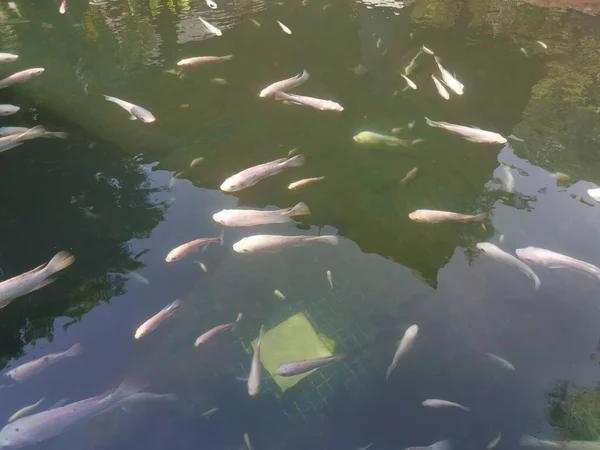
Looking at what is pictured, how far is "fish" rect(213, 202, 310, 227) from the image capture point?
15.4 ft

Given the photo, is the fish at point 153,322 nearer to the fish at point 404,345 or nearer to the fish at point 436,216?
the fish at point 404,345

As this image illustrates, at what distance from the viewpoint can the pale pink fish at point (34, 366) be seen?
12.3 ft

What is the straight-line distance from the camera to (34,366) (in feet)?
12.4

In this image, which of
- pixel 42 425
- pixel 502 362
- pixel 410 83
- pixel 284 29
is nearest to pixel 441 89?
pixel 410 83

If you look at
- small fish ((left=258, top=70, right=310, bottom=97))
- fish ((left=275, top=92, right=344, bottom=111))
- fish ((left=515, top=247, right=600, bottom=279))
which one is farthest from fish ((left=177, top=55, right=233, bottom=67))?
fish ((left=515, top=247, right=600, bottom=279))

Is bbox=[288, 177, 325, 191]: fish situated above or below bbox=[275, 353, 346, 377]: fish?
above

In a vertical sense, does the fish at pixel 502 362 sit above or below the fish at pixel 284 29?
below

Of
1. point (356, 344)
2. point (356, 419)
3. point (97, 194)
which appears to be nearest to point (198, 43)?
point (97, 194)

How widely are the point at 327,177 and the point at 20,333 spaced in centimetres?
397

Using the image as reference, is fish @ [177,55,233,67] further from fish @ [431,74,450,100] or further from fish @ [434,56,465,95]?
fish @ [434,56,465,95]

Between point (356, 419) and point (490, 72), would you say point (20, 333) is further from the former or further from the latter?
point (490, 72)

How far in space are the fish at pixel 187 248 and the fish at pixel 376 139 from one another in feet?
8.89

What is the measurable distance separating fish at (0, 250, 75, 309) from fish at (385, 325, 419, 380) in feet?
11.7

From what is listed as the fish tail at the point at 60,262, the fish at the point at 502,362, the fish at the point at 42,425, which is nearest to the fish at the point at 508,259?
the fish at the point at 502,362
